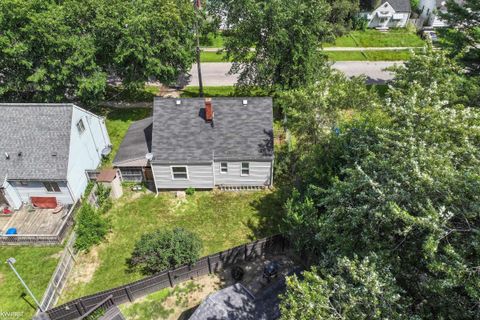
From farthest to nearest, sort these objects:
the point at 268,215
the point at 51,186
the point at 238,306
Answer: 1. the point at 268,215
2. the point at 51,186
3. the point at 238,306

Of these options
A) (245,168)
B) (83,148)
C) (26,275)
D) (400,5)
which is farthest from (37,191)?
(400,5)

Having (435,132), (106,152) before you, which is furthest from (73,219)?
(435,132)

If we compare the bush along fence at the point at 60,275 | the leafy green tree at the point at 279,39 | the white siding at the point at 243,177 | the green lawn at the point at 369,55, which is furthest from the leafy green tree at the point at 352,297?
the green lawn at the point at 369,55

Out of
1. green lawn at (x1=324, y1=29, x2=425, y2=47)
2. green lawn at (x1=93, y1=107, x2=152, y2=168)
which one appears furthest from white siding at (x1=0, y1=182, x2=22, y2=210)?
green lawn at (x1=324, y1=29, x2=425, y2=47)

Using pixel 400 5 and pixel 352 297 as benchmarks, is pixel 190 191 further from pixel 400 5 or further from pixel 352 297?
pixel 400 5

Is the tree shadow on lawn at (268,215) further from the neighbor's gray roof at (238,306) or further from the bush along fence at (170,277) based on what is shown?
the neighbor's gray roof at (238,306)

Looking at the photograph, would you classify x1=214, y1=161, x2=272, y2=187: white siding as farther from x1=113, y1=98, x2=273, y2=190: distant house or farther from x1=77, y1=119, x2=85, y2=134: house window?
x1=77, y1=119, x2=85, y2=134: house window

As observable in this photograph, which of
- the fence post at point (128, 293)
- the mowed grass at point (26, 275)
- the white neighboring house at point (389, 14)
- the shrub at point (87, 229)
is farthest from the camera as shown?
the white neighboring house at point (389, 14)

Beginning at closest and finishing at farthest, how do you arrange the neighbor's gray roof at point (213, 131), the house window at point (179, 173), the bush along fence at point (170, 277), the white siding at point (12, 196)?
1. the bush along fence at point (170, 277)
2. the white siding at point (12, 196)
3. the neighbor's gray roof at point (213, 131)
4. the house window at point (179, 173)
